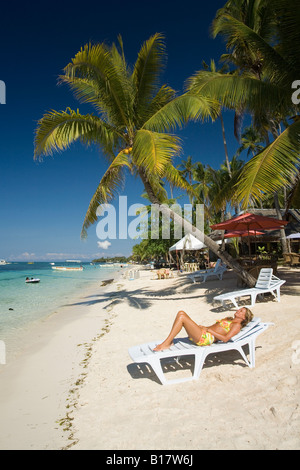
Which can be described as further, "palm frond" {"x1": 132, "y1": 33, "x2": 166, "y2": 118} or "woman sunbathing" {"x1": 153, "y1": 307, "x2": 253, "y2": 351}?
"palm frond" {"x1": 132, "y1": 33, "x2": 166, "y2": 118}

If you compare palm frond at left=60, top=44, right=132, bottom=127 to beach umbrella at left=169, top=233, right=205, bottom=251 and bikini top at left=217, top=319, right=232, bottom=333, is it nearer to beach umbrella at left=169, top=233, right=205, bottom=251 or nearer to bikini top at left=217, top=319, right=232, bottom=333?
bikini top at left=217, top=319, right=232, bottom=333

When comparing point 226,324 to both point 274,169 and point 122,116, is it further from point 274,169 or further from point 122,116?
point 122,116

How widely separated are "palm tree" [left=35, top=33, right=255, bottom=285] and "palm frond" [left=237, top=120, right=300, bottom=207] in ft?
6.12

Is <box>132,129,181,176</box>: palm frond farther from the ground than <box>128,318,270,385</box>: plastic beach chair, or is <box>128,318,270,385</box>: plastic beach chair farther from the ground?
<box>132,129,181,176</box>: palm frond

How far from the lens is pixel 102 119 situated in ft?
27.6

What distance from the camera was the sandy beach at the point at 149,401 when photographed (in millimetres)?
2539

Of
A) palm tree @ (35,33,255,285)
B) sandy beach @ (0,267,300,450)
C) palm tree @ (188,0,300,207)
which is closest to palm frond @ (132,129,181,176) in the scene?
palm tree @ (35,33,255,285)

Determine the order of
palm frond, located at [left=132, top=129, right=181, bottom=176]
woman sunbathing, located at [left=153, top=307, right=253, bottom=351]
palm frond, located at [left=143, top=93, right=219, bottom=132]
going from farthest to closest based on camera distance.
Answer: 1. palm frond, located at [left=143, top=93, right=219, bottom=132]
2. palm frond, located at [left=132, top=129, right=181, bottom=176]
3. woman sunbathing, located at [left=153, top=307, right=253, bottom=351]

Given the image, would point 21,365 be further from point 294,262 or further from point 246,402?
point 294,262

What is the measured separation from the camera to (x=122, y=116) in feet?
25.8

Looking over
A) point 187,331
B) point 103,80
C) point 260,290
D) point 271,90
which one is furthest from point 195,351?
point 103,80

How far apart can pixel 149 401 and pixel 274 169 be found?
407 centimetres

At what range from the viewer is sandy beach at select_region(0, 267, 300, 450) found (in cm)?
254

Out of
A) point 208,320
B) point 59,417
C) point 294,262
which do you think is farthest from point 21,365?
point 294,262
